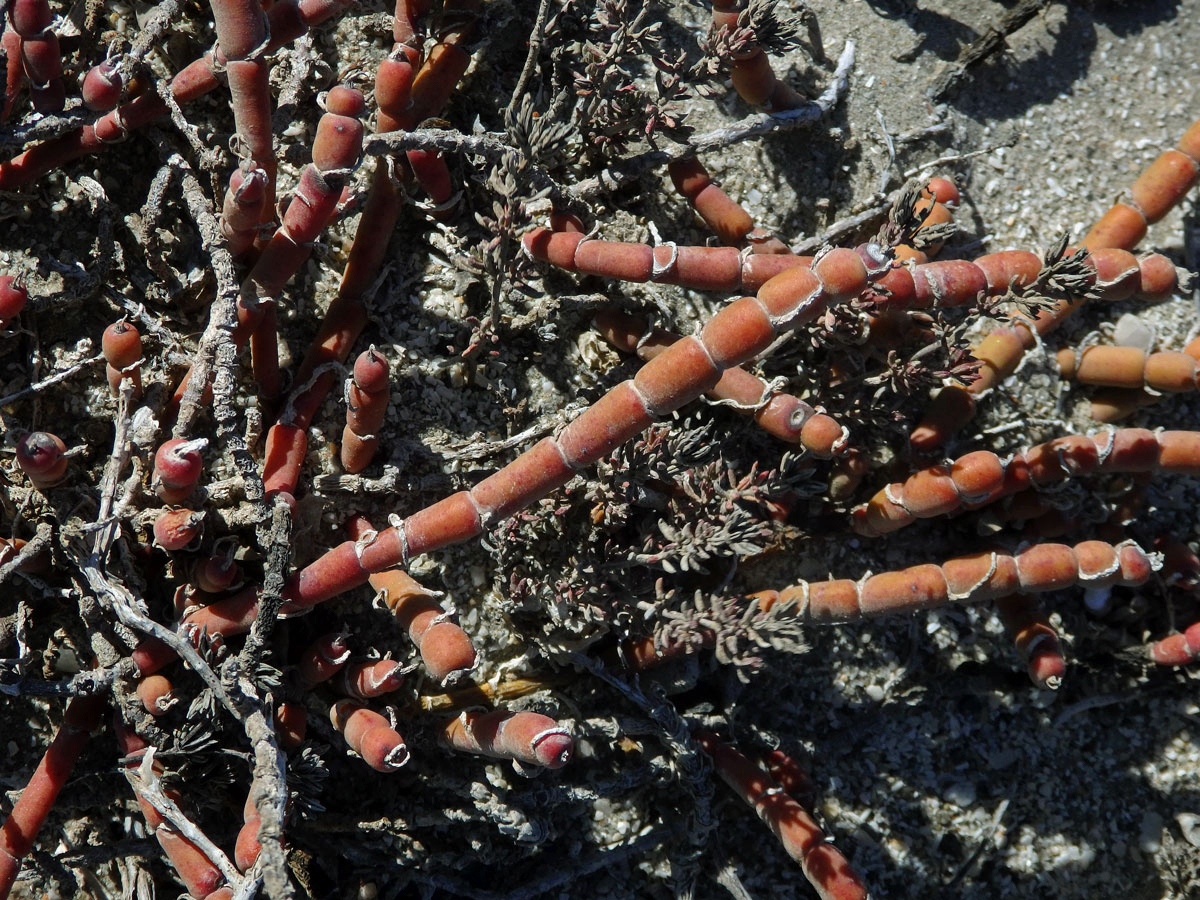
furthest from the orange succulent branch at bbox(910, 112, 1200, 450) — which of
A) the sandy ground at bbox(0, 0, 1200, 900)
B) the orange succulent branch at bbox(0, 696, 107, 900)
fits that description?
the orange succulent branch at bbox(0, 696, 107, 900)

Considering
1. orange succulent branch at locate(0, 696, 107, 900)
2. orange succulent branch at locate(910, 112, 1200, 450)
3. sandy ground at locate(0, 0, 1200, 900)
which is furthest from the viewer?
orange succulent branch at locate(910, 112, 1200, 450)

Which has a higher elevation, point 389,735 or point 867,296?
point 867,296

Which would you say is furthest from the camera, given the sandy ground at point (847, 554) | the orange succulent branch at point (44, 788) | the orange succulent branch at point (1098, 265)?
the orange succulent branch at point (1098, 265)

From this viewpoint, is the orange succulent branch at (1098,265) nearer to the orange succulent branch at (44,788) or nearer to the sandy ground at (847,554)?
the sandy ground at (847,554)

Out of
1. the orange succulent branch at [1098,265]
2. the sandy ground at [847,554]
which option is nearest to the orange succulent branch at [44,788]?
the sandy ground at [847,554]

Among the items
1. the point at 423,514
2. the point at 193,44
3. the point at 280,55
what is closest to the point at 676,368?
the point at 423,514

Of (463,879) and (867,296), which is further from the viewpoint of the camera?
(463,879)

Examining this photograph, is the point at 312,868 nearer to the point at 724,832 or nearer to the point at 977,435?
the point at 724,832

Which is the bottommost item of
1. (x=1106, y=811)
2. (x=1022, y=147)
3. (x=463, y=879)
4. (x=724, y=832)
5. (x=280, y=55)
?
(x=1106, y=811)

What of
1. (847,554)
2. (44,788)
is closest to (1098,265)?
(847,554)

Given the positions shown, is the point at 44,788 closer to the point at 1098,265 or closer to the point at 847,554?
the point at 847,554

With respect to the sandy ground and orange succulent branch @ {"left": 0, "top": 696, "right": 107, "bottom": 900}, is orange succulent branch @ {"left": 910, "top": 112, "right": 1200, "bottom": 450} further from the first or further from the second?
orange succulent branch @ {"left": 0, "top": 696, "right": 107, "bottom": 900}
